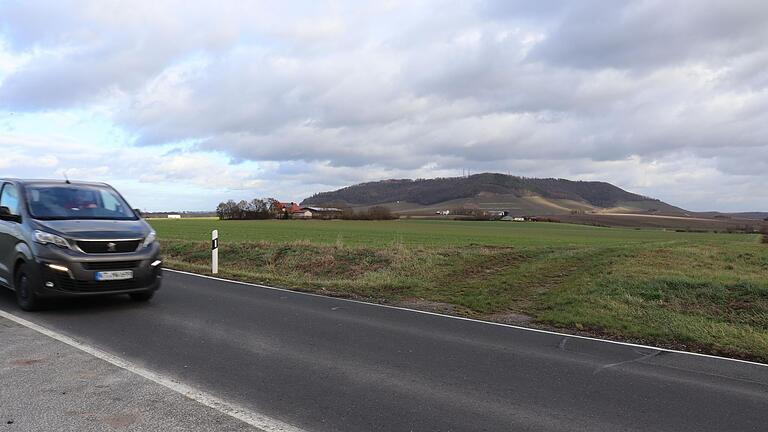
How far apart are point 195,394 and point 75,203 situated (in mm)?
5500

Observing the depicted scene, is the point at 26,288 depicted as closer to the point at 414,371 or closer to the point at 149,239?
the point at 149,239

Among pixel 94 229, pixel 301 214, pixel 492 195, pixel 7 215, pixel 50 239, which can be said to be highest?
pixel 492 195

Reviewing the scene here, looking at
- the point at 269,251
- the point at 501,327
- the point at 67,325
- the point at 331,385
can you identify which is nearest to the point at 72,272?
the point at 67,325

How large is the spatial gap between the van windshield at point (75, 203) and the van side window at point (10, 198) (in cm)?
21

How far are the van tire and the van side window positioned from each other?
1010mm

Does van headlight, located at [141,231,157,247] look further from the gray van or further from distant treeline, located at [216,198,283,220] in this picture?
distant treeline, located at [216,198,283,220]

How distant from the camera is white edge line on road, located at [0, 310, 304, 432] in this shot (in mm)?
3992

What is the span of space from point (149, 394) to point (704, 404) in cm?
487

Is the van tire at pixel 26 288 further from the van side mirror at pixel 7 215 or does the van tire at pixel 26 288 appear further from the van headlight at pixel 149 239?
the van headlight at pixel 149 239

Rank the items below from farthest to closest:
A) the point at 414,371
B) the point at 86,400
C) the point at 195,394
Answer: the point at 414,371 < the point at 195,394 < the point at 86,400

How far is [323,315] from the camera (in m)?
8.34

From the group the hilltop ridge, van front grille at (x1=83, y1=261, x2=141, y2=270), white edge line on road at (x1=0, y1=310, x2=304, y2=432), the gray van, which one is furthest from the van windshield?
the hilltop ridge

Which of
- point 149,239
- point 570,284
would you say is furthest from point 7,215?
point 570,284

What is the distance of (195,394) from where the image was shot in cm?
457
